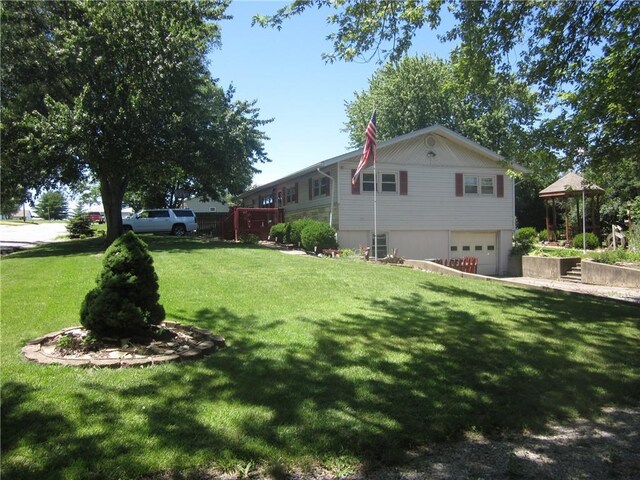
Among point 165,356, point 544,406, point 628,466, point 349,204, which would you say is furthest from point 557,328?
point 349,204

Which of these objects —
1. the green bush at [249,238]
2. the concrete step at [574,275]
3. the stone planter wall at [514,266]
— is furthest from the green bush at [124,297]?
the stone planter wall at [514,266]

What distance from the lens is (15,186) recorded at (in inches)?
817

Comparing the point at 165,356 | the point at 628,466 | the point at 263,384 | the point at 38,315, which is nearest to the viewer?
the point at 628,466

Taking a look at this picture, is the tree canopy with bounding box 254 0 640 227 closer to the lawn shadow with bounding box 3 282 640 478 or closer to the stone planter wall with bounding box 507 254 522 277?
the lawn shadow with bounding box 3 282 640 478

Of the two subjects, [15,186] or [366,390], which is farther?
[15,186]

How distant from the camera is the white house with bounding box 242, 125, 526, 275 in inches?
787

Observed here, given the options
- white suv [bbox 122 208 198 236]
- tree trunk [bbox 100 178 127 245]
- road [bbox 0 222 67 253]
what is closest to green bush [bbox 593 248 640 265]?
tree trunk [bbox 100 178 127 245]

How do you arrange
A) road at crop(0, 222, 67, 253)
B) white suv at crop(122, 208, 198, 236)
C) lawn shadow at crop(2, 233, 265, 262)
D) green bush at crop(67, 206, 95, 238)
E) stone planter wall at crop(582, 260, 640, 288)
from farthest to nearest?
green bush at crop(67, 206, 95, 238), white suv at crop(122, 208, 198, 236), road at crop(0, 222, 67, 253), lawn shadow at crop(2, 233, 265, 262), stone planter wall at crop(582, 260, 640, 288)

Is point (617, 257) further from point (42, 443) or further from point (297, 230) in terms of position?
point (42, 443)

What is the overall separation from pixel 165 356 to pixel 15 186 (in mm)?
19920

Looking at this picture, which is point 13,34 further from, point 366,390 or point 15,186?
point 366,390

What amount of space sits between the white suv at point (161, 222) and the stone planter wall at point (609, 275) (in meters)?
22.4

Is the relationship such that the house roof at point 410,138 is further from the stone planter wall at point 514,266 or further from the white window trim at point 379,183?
the stone planter wall at point 514,266

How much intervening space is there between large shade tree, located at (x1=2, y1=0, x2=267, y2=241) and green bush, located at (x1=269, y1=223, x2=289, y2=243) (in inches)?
165
